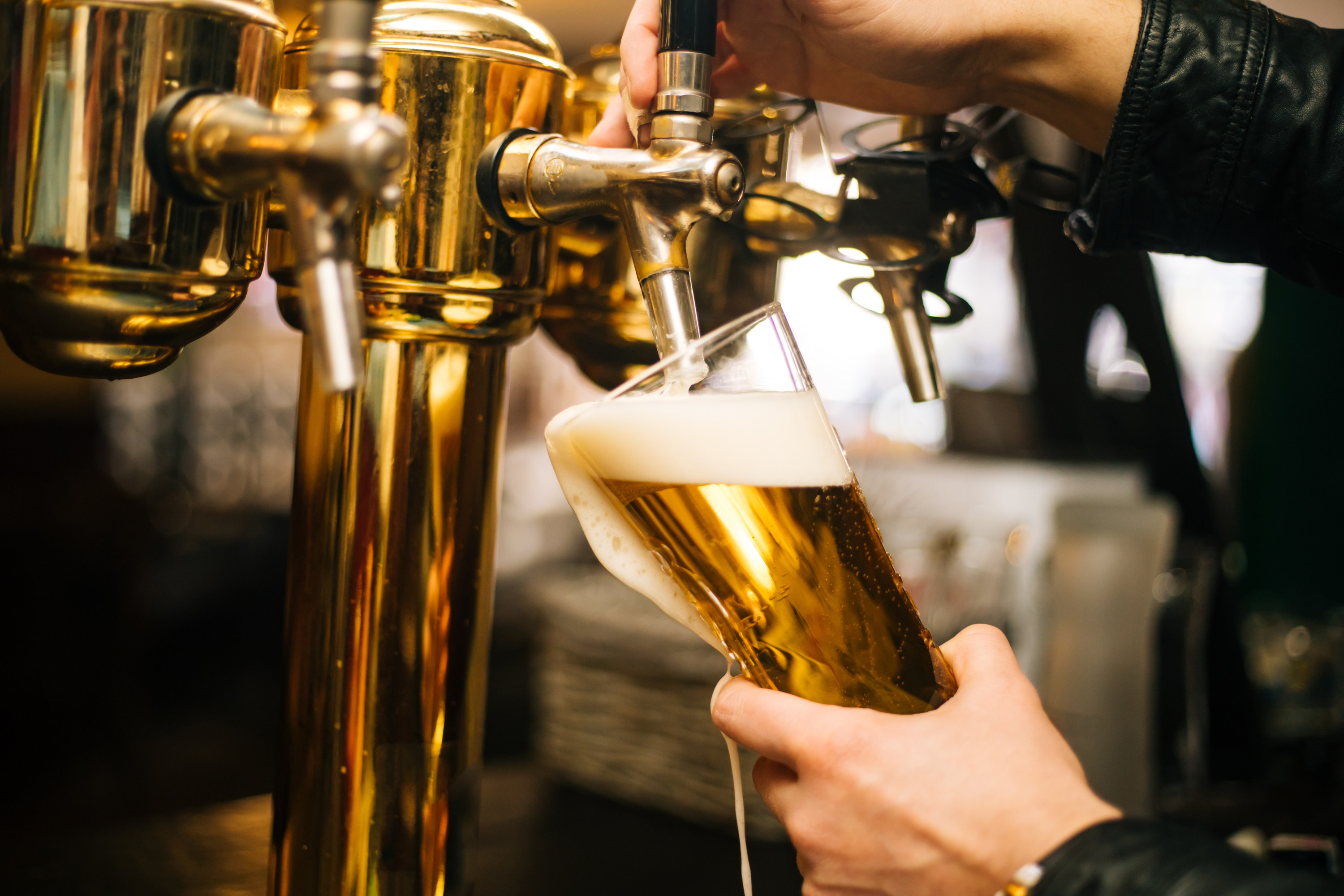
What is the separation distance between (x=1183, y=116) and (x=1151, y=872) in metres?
0.51

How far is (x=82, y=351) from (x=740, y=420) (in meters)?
0.32

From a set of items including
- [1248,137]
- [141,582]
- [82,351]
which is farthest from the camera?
[141,582]

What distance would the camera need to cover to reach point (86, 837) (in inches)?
30.1

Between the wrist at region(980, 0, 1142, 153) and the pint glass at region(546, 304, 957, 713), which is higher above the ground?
the wrist at region(980, 0, 1142, 153)

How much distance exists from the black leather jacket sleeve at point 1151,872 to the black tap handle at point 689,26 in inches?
16.6

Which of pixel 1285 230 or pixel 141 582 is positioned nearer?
pixel 1285 230

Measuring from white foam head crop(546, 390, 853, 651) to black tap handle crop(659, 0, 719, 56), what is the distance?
0.19m

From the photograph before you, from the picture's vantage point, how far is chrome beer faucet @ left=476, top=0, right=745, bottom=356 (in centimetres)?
51

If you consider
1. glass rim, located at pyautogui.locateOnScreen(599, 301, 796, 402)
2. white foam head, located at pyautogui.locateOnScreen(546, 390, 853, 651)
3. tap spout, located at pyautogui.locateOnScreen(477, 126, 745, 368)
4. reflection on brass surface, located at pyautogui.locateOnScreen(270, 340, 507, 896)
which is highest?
tap spout, located at pyautogui.locateOnScreen(477, 126, 745, 368)

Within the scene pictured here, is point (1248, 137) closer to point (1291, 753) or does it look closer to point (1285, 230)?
point (1285, 230)

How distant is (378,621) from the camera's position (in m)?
0.58

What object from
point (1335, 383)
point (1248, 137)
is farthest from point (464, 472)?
point (1335, 383)

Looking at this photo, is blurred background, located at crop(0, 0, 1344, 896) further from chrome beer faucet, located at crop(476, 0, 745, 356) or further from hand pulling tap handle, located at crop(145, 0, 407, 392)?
hand pulling tap handle, located at crop(145, 0, 407, 392)

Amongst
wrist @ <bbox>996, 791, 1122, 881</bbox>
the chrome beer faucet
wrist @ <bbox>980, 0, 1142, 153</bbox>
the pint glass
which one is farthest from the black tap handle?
wrist @ <bbox>996, 791, 1122, 881</bbox>
